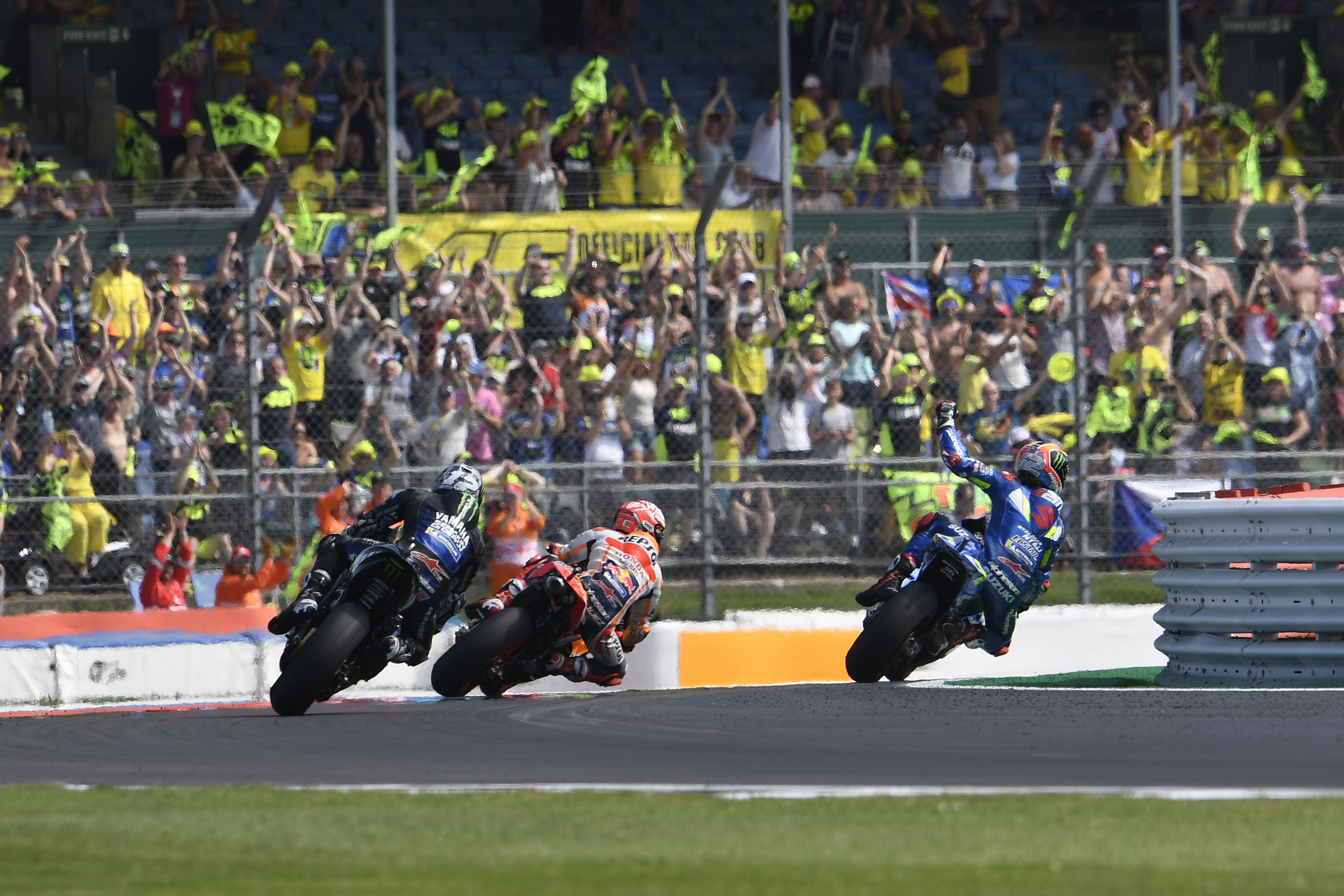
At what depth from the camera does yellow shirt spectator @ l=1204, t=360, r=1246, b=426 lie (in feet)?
44.2

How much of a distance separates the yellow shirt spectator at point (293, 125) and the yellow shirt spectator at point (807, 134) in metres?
4.67

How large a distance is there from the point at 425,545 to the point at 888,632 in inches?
94.4

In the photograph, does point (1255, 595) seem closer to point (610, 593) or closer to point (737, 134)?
point (610, 593)

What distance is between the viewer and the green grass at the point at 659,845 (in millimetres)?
4930

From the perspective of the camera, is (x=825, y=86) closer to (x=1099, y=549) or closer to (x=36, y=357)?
(x=1099, y=549)

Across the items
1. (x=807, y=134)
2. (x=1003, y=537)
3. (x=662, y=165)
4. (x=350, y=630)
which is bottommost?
(x=350, y=630)

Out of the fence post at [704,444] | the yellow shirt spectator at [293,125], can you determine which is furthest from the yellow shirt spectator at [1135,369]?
the yellow shirt spectator at [293,125]

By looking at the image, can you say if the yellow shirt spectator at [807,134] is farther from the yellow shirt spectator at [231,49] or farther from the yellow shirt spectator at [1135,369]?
the yellow shirt spectator at [1135,369]

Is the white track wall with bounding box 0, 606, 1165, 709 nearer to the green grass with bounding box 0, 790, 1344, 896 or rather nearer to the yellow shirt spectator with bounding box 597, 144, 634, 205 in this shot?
the green grass with bounding box 0, 790, 1344, 896

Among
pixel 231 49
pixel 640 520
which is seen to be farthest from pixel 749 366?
pixel 231 49

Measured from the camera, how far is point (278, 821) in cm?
604

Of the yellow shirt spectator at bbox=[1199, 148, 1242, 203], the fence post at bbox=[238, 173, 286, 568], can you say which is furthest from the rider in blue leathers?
the yellow shirt spectator at bbox=[1199, 148, 1242, 203]

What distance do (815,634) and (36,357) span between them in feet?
17.1

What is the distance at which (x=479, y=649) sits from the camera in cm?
984
